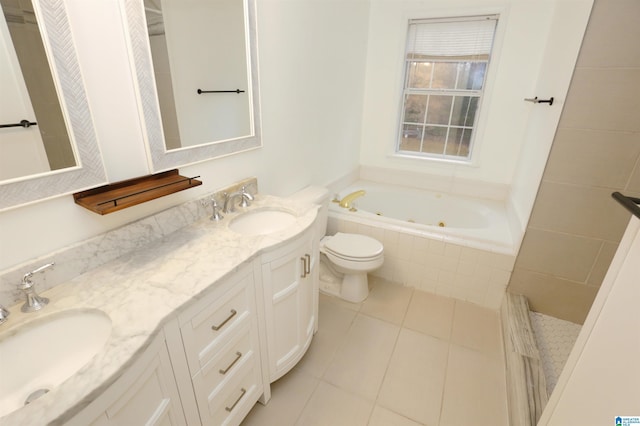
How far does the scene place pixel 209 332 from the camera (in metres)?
1.05

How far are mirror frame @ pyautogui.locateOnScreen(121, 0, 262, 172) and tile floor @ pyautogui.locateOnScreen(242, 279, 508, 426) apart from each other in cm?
124

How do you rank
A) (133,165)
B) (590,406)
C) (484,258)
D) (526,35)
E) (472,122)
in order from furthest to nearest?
(472,122) < (526,35) < (484,258) < (133,165) < (590,406)

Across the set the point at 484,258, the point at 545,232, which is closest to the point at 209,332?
the point at 484,258

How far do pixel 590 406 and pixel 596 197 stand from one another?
1.39 metres

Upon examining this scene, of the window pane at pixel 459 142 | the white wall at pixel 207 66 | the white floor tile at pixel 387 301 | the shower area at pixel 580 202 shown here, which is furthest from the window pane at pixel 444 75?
the white wall at pixel 207 66

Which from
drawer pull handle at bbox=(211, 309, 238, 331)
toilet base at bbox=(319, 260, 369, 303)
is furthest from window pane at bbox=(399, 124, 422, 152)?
drawer pull handle at bbox=(211, 309, 238, 331)

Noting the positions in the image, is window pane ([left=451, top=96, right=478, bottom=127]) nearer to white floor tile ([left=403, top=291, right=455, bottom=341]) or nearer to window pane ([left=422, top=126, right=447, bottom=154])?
window pane ([left=422, top=126, right=447, bottom=154])

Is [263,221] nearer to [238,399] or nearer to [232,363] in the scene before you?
[232,363]

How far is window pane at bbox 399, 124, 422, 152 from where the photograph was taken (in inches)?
128

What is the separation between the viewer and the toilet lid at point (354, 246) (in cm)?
210

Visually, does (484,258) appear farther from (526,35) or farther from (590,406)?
(526,35)

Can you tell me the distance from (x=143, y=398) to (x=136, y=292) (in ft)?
0.98

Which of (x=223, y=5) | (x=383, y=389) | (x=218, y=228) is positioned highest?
(x=223, y=5)

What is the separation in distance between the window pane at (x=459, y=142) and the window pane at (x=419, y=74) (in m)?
0.54
